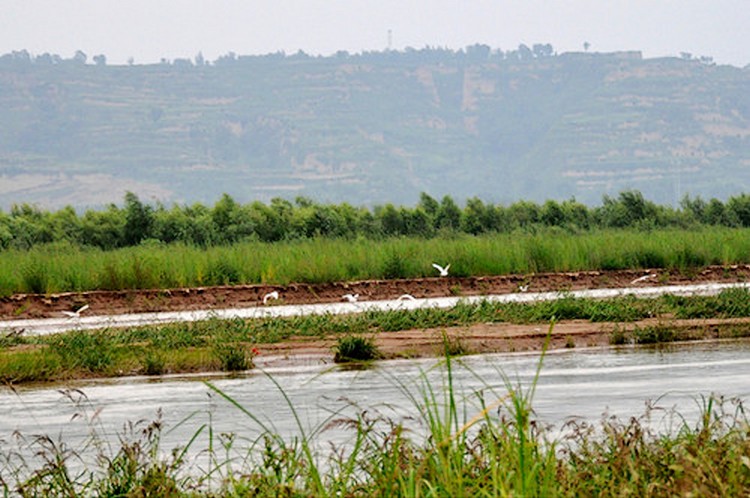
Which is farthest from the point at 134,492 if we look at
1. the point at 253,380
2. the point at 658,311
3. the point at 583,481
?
the point at 658,311

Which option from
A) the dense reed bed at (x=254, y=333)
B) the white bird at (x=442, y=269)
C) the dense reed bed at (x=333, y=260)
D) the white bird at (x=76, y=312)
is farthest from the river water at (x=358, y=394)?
the dense reed bed at (x=333, y=260)

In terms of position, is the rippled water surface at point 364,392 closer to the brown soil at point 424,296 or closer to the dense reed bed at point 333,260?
the brown soil at point 424,296

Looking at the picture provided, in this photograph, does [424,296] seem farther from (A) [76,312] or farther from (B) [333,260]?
(A) [76,312]

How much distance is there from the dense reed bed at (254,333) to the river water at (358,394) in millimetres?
A: 866

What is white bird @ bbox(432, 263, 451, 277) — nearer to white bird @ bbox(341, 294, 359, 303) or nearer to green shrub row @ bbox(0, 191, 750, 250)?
white bird @ bbox(341, 294, 359, 303)

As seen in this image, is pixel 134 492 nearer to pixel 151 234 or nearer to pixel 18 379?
pixel 18 379

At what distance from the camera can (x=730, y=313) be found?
87.5 ft

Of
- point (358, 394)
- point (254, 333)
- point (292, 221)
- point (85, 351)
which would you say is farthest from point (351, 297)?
point (292, 221)

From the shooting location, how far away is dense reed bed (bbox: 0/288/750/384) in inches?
798

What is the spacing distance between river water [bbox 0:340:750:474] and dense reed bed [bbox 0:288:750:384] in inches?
34.1

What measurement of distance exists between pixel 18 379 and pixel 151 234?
2861cm

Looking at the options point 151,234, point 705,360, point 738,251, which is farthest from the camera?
point 151,234

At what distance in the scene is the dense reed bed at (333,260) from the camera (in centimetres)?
3362

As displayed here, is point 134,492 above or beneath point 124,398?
above
